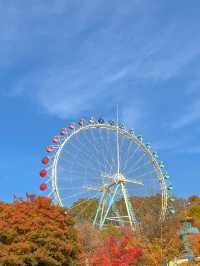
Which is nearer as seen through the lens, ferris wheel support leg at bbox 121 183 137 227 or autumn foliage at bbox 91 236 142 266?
autumn foliage at bbox 91 236 142 266

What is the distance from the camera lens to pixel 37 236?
2931 centimetres

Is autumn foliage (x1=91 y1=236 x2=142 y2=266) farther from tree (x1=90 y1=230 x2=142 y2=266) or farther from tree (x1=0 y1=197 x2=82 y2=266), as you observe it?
tree (x1=0 y1=197 x2=82 y2=266)

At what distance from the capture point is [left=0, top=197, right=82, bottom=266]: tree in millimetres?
28344

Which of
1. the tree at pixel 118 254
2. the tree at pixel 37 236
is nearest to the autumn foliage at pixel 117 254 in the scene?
the tree at pixel 118 254

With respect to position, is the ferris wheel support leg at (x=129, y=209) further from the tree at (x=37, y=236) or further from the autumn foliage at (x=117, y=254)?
the tree at (x=37, y=236)

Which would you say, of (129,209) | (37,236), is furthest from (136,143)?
(37,236)

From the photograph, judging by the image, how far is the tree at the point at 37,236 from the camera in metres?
28.3

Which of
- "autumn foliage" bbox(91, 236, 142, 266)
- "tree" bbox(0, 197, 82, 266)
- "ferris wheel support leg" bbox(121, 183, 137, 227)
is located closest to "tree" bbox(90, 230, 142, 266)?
"autumn foliage" bbox(91, 236, 142, 266)

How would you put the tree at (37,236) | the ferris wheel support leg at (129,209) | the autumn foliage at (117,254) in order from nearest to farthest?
the tree at (37,236), the autumn foliage at (117,254), the ferris wheel support leg at (129,209)

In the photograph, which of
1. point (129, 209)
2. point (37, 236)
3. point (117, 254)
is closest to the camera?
point (37, 236)

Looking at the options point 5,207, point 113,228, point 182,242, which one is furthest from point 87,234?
point 5,207

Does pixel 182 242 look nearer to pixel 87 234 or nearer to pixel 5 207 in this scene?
pixel 87 234

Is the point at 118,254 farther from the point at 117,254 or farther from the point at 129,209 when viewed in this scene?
the point at 129,209

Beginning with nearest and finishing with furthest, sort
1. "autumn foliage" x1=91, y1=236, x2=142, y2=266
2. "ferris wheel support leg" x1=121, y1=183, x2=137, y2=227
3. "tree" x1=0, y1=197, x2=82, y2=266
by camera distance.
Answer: "tree" x1=0, y1=197, x2=82, y2=266 < "autumn foliage" x1=91, y1=236, x2=142, y2=266 < "ferris wheel support leg" x1=121, y1=183, x2=137, y2=227
